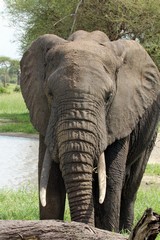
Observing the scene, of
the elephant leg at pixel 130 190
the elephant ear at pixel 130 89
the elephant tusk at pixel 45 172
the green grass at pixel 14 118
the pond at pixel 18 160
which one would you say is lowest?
the green grass at pixel 14 118

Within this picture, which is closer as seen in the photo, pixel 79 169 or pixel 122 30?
pixel 79 169

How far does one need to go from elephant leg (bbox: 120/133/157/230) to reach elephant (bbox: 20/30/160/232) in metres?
0.02

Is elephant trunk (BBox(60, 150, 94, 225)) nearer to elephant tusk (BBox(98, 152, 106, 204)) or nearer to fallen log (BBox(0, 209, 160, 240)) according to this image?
elephant tusk (BBox(98, 152, 106, 204))

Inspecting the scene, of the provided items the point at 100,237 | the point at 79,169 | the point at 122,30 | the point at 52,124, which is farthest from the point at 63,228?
the point at 122,30

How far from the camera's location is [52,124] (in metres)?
4.64

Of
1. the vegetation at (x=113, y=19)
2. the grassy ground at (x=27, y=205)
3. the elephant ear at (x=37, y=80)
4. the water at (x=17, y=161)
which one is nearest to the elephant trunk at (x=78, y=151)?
the elephant ear at (x=37, y=80)

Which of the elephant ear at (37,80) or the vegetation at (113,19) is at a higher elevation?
the elephant ear at (37,80)

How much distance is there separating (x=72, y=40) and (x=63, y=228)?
2.42 m

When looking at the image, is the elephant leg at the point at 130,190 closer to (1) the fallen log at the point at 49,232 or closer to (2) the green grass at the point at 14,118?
(1) the fallen log at the point at 49,232

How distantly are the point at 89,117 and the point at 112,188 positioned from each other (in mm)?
755

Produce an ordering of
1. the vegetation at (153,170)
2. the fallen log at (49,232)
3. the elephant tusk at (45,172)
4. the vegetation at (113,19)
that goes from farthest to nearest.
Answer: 1. the vegetation at (113,19)
2. the vegetation at (153,170)
3. the elephant tusk at (45,172)
4. the fallen log at (49,232)

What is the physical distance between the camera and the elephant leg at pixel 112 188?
505 centimetres

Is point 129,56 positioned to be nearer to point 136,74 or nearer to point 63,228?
point 136,74

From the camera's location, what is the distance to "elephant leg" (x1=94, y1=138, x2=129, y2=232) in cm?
505
